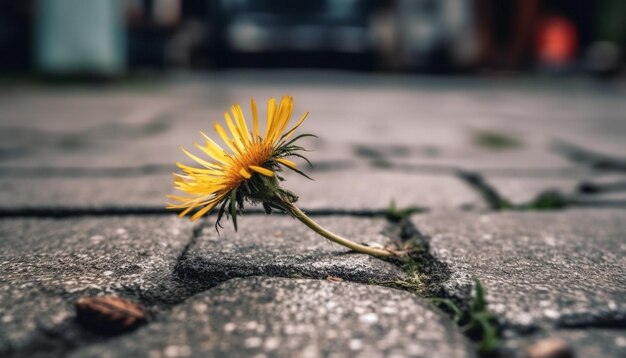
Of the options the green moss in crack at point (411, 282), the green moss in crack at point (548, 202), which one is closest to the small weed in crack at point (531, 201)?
the green moss in crack at point (548, 202)

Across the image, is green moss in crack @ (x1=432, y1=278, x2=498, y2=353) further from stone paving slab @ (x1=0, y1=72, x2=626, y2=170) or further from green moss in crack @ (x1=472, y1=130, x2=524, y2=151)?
green moss in crack @ (x1=472, y1=130, x2=524, y2=151)

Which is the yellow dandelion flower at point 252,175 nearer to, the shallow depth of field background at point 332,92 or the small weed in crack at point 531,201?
the shallow depth of field background at point 332,92

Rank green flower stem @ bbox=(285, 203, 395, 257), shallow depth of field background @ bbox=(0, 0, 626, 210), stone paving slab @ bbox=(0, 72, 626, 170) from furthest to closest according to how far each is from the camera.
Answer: stone paving slab @ bbox=(0, 72, 626, 170) < shallow depth of field background @ bbox=(0, 0, 626, 210) < green flower stem @ bbox=(285, 203, 395, 257)

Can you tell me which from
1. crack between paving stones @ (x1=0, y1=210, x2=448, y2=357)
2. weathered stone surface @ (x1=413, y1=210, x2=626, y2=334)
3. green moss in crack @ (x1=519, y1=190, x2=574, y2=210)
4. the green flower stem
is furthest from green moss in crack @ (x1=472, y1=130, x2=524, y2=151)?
crack between paving stones @ (x1=0, y1=210, x2=448, y2=357)

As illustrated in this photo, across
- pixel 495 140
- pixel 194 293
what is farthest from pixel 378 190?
pixel 495 140

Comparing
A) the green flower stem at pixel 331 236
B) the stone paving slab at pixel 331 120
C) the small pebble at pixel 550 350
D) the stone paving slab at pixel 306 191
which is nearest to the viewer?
the small pebble at pixel 550 350

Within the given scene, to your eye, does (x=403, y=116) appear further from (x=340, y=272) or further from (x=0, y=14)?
(x=0, y=14)
